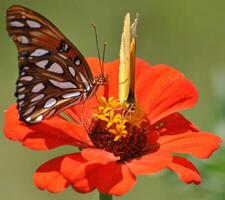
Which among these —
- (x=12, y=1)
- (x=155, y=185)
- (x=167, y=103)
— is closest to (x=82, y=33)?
(x=12, y=1)

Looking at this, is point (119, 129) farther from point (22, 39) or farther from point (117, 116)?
point (22, 39)

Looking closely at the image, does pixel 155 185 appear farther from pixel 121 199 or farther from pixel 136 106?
pixel 136 106

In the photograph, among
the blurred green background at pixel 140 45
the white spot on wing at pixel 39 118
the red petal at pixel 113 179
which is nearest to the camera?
the red petal at pixel 113 179

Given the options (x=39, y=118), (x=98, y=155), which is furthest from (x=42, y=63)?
(x=98, y=155)

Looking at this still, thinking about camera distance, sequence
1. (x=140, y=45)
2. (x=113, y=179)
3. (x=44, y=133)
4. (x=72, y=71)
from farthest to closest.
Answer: (x=140, y=45) → (x=72, y=71) → (x=44, y=133) → (x=113, y=179)

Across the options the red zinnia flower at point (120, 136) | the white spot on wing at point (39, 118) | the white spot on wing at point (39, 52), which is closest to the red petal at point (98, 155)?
the red zinnia flower at point (120, 136)

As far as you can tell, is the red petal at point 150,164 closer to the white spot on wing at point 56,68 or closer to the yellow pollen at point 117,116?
the yellow pollen at point 117,116

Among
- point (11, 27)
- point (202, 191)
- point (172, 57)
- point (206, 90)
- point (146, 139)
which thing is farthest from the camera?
point (172, 57)
